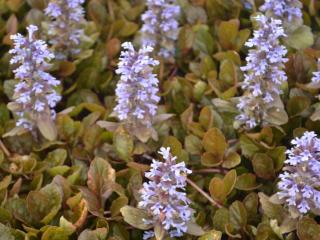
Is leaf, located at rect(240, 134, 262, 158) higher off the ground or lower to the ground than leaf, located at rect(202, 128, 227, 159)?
lower

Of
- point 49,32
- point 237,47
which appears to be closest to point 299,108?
point 237,47

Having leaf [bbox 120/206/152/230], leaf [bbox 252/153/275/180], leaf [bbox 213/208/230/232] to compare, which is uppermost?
leaf [bbox 120/206/152/230]

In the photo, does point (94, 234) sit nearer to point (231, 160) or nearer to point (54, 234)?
point (54, 234)

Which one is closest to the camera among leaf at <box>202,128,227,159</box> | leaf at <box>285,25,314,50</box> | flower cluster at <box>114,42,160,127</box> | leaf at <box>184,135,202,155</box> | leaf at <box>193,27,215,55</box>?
flower cluster at <box>114,42,160,127</box>

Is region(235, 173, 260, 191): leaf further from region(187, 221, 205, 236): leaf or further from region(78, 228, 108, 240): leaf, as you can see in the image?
region(78, 228, 108, 240): leaf

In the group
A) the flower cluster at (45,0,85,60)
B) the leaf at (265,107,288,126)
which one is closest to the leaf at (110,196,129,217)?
the leaf at (265,107,288,126)

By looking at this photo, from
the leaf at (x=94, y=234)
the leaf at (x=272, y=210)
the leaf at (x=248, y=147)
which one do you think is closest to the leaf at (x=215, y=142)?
the leaf at (x=248, y=147)
